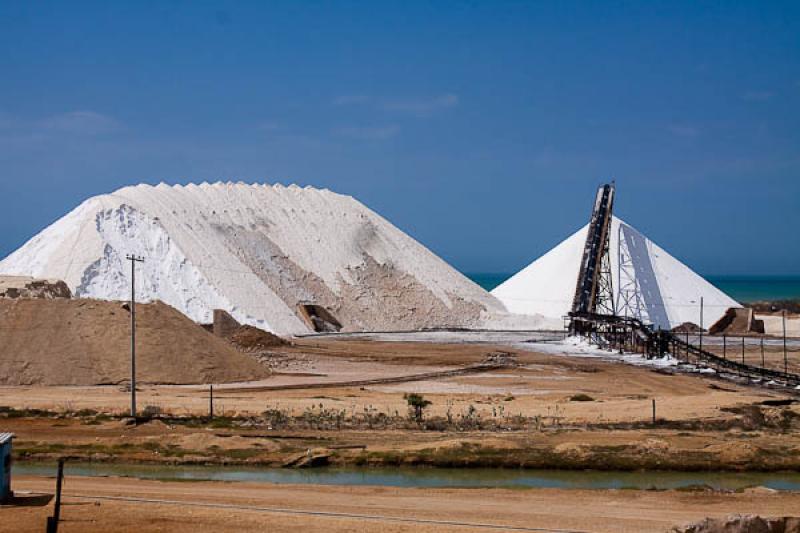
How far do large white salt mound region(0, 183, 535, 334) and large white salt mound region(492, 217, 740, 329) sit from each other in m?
3.71

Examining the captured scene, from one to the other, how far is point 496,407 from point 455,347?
80.5ft

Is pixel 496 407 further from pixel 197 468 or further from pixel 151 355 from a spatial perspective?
pixel 151 355

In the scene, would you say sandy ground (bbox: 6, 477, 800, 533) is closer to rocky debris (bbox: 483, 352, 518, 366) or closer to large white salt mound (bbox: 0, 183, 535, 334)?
rocky debris (bbox: 483, 352, 518, 366)

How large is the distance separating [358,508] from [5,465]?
5595mm

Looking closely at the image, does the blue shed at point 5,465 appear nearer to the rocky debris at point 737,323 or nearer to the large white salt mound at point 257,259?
the large white salt mound at point 257,259

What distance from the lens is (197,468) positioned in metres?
22.3

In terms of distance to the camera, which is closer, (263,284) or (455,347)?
(455,347)

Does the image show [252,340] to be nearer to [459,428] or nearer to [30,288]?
[30,288]

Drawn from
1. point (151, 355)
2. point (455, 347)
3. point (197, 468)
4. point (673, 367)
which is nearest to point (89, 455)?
point (197, 468)

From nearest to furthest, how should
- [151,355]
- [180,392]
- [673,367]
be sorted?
[180,392] → [151,355] → [673,367]

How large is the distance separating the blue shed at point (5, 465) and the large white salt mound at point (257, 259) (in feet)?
142

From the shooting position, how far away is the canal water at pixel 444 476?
20781 mm

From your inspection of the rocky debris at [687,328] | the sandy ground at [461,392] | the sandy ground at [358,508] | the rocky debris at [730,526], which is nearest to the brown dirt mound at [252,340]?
the sandy ground at [461,392]

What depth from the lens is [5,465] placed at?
640 inches
